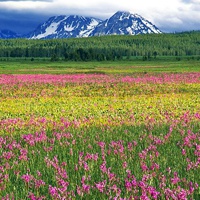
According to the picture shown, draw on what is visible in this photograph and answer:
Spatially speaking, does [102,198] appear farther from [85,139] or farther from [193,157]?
[85,139]

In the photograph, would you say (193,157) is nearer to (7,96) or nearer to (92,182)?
(92,182)

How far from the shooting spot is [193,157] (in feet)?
26.3

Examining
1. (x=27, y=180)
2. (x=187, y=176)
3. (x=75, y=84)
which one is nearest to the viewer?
(x=27, y=180)

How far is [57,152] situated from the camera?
8.48 metres

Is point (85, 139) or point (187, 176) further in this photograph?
point (85, 139)

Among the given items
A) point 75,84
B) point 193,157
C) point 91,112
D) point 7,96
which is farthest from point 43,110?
point 75,84

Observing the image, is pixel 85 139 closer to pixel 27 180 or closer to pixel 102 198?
pixel 27 180

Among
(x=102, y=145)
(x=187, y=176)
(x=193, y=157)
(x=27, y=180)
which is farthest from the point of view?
(x=102, y=145)

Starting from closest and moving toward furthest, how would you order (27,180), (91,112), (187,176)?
(27,180), (187,176), (91,112)

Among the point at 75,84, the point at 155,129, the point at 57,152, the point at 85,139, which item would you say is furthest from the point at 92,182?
the point at 75,84

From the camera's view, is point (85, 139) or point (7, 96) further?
point (7, 96)

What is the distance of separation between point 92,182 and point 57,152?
8.11ft

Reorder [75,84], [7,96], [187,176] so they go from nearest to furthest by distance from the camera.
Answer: [187,176] → [7,96] → [75,84]

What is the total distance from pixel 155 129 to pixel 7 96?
18.5m
